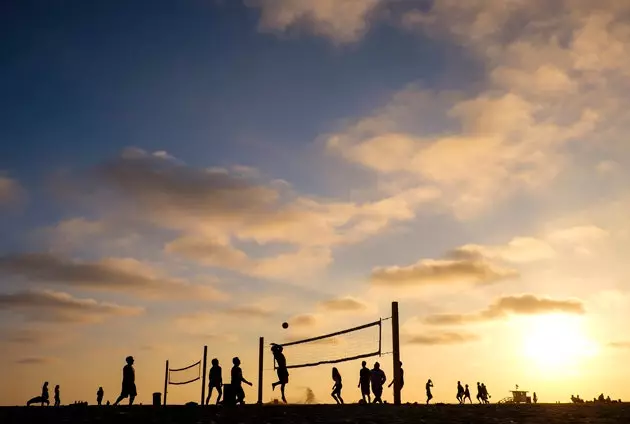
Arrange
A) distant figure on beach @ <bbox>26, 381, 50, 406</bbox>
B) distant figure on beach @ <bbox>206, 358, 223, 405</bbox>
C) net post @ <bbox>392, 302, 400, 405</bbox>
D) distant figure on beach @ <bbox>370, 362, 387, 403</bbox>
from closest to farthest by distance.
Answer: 1. net post @ <bbox>392, 302, 400, 405</bbox>
2. distant figure on beach @ <bbox>206, 358, 223, 405</bbox>
3. distant figure on beach @ <bbox>370, 362, 387, 403</bbox>
4. distant figure on beach @ <bbox>26, 381, 50, 406</bbox>

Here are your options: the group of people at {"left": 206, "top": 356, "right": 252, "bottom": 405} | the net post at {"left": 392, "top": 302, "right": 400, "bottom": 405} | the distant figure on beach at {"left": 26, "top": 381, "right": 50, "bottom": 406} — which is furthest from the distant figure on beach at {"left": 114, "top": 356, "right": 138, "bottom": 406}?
the distant figure on beach at {"left": 26, "top": 381, "right": 50, "bottom": 406}

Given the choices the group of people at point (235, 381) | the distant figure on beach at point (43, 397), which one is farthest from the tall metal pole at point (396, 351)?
the distant figure on beach at point (43, 397)

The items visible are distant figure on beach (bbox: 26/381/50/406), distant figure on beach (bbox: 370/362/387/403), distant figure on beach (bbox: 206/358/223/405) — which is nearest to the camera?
distant figure on beach (bbox: 206/358/223/405)

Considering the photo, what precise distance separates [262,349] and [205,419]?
59.5ft

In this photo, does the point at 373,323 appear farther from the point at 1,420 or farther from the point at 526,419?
the point at 1,420

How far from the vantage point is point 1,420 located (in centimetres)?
1146

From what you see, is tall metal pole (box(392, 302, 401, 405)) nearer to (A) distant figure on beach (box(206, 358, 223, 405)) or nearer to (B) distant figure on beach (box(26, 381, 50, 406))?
(A) distant figure on beach (box(206, 358, 223, 405))

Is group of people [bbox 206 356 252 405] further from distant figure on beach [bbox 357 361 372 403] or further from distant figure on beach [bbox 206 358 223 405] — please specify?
distant figure on beach [bbox 357 361 372 403]

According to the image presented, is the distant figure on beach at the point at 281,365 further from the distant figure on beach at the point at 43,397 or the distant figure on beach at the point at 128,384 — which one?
the distant figure on beach at the point at 43,397

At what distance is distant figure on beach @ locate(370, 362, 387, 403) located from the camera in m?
26.1

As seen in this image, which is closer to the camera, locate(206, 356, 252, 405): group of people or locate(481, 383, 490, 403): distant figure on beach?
locate(206, 356, 252, 405): group of people

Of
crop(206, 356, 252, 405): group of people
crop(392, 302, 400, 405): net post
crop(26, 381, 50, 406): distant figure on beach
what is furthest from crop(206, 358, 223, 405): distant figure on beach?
crop(26, 381, 50, 406): distant figure on beach

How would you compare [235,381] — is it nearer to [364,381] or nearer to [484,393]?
[364,381]

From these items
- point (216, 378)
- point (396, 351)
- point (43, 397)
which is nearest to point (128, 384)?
point (216, 378)
